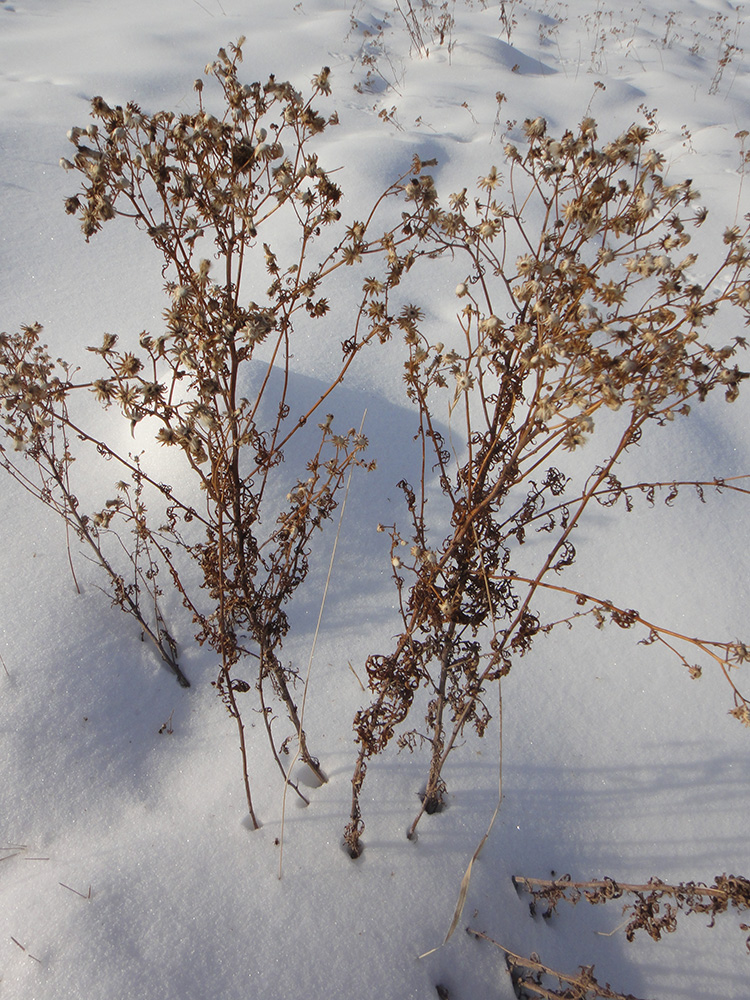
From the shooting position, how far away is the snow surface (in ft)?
4.62

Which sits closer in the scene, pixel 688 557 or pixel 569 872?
pixel 569 872

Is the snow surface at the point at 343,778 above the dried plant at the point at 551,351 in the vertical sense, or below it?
below

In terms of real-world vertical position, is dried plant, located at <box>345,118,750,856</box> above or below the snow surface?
above

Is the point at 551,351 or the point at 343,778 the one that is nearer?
the point at 551,351

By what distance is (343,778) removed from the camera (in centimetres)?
175

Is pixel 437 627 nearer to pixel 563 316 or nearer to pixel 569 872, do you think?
pixel 563 316

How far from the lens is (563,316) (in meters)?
0.95

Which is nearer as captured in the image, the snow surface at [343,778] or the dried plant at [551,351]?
the dried plant at [551,351]

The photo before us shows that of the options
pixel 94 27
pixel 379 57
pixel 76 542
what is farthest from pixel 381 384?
pixel 94 27

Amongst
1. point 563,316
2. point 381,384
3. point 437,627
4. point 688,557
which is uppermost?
point 563,316

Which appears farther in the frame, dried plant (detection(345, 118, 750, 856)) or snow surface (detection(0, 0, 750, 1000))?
snow surface (detection(0, 0, 750, 1000))

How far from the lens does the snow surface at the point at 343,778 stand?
141cm

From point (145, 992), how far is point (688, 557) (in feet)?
7.16

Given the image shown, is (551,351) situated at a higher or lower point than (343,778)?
higher
